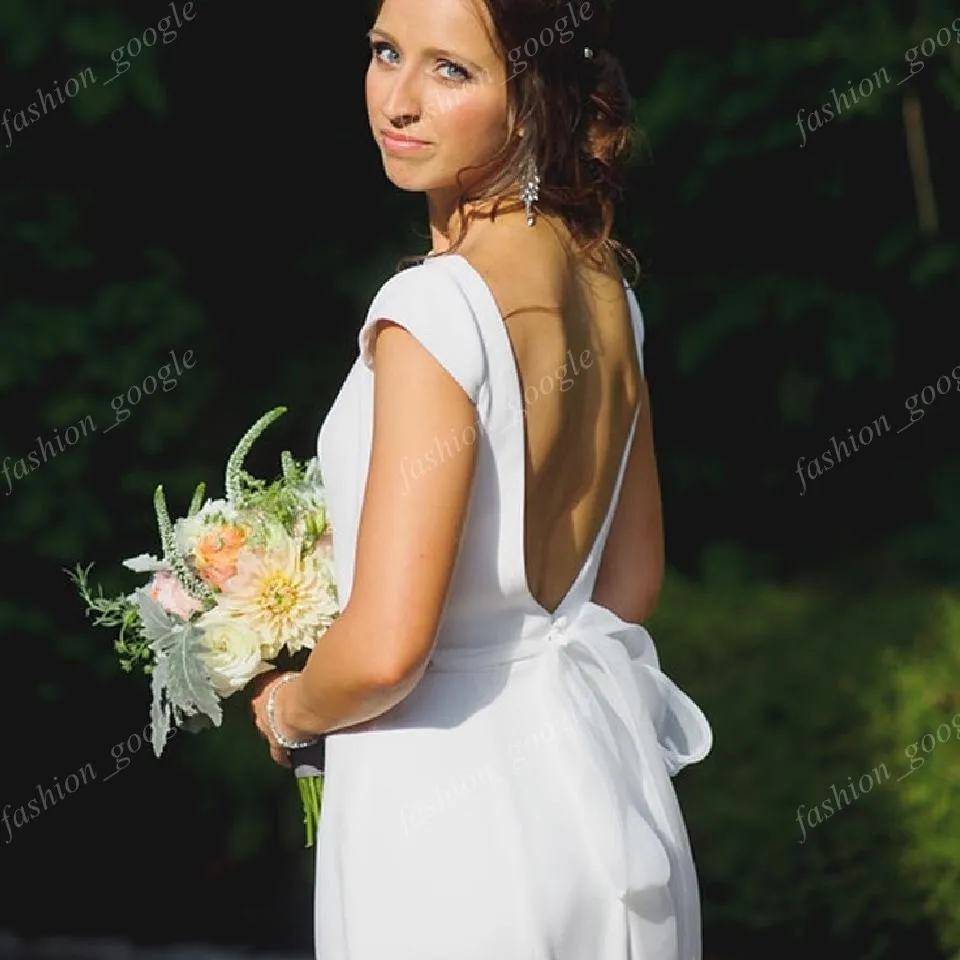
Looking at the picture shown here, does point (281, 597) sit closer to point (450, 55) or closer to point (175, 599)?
point (175, 599)

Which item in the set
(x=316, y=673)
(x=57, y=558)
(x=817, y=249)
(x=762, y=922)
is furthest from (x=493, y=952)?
(x=817, y=249)

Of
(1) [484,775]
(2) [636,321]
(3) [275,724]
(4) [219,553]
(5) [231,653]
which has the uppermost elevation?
(2) [636,321]

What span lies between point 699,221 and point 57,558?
6.67ft

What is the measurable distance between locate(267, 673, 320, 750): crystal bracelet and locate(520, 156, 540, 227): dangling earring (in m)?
0.68

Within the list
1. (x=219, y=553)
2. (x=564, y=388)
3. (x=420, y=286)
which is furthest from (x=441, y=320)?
(x=219, y=553)

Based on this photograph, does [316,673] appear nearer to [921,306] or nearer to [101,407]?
[101,407]

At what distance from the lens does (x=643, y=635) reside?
2.77m

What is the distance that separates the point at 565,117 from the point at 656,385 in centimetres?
321

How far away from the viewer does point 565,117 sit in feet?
8.38

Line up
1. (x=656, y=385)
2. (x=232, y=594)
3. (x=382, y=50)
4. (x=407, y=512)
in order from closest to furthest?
(x=407, y=512) → (x=382, y=50) → (x=232, y=594) → (x=656, y=385)

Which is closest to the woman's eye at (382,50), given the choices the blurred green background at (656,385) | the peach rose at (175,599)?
the peach rose at (175,599)

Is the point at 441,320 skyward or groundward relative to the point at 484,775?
skyward

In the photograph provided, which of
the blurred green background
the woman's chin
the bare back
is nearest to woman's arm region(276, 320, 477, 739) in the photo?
the bare back

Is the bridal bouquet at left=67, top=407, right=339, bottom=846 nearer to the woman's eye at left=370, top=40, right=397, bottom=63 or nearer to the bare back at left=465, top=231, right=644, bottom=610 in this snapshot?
the bare back at left=465, top=231, right=644, bottom=610
